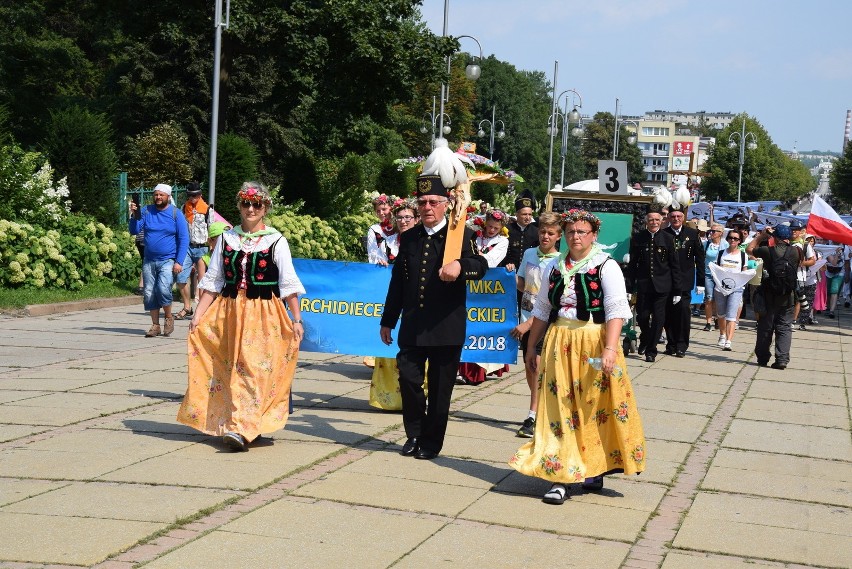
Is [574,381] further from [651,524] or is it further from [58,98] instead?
[58,98]

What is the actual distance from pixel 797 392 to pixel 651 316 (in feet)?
9.05

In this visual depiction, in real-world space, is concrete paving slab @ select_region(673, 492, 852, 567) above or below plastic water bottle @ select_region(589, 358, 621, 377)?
below

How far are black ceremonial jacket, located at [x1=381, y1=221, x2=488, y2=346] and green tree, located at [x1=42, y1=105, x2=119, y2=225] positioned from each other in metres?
15.4

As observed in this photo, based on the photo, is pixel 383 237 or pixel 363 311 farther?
pixel 383 237

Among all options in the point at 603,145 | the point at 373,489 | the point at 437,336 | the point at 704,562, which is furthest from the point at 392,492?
the point at 603,145

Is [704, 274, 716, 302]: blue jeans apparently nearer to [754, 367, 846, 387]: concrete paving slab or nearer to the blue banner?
[754, 367, 846, 387]: concrete paving slab

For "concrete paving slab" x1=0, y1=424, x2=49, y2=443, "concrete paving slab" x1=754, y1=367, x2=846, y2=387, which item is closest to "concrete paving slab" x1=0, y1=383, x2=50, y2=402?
"concrete paving slab" x1=0, y1=424, x2=49, y2=443

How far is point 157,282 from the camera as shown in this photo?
14938 millimetres

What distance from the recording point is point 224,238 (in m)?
8.44

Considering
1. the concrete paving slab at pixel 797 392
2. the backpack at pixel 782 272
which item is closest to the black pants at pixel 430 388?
the concrete paving slab at pixel 797 392

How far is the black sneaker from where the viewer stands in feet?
30.8

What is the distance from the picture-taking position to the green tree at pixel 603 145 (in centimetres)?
Answer: 15475

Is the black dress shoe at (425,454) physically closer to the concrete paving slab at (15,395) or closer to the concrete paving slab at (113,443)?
the concrete paving slab at (113,443)

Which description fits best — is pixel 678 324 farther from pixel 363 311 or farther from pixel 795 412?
pixel 363 311
